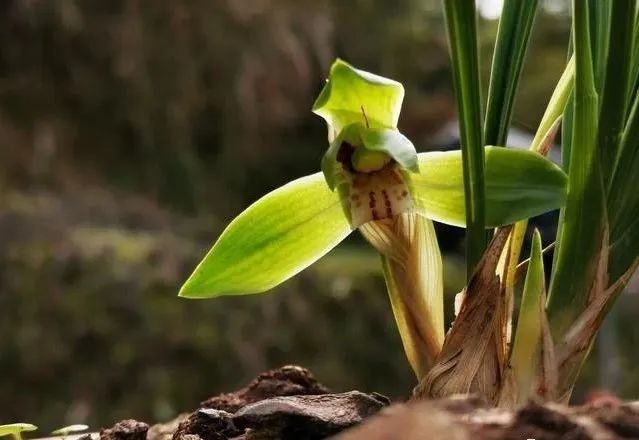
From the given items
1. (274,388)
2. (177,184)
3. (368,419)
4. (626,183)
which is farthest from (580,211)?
(177,184)

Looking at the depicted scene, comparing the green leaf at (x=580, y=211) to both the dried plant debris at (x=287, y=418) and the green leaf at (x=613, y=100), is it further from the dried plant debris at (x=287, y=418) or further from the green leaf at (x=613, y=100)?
the dried plant debris at (x=287, y=418)

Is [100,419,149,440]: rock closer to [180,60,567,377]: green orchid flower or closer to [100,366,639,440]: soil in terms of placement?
[100,366,639,440]: soil

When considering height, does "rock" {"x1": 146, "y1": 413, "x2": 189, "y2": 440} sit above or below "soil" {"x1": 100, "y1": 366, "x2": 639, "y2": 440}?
below

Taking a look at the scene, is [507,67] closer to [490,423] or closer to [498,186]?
[498,186]

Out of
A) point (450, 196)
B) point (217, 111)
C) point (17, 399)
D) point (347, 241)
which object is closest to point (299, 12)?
point (217, 111)

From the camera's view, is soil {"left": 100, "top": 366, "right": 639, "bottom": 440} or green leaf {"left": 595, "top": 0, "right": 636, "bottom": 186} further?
green leaf {"left": 595, "top": 0, "right": 636, "bottom": 186}

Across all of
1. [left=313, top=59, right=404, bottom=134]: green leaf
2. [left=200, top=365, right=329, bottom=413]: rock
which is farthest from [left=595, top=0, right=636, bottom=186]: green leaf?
[left=200, top=365, right=329, bottom=413]: rock
